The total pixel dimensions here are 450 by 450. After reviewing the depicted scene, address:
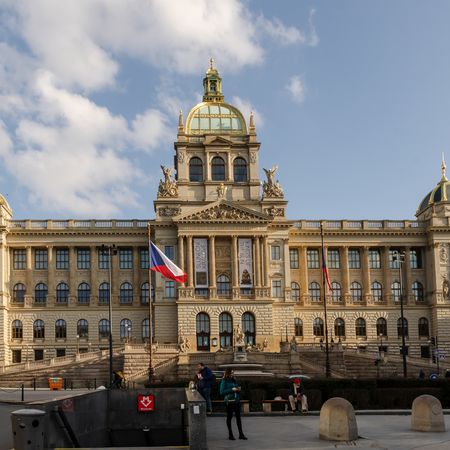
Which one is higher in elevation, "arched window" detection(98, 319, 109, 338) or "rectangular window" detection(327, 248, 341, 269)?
"rectangular window" detection(327, 248, 341, 269)

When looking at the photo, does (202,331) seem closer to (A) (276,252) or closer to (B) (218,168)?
(A) (276,252)

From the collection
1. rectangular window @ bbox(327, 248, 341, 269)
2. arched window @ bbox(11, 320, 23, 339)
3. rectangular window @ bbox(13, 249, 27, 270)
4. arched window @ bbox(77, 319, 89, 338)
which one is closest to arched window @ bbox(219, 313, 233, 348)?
arched window @ bbox(77, 319, 89, 338)

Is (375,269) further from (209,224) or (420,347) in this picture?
(209,224)

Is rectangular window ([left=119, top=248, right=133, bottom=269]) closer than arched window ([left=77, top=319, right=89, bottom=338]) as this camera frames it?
No

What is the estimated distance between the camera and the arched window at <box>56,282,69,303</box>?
100000 mm

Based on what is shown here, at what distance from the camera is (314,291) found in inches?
4092

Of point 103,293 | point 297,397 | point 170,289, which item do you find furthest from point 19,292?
point 297,397

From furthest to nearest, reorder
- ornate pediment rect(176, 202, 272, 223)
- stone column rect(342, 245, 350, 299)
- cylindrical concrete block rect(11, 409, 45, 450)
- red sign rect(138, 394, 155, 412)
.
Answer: stone column rect(342, 245, 350, 299), ornate pediment rect(176, 202, 272, 223), red sign rect(138, 394, 155, 412), cylindrical concrete block rect(11, 409, 45, 450)

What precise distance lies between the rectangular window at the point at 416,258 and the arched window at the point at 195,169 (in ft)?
92.4

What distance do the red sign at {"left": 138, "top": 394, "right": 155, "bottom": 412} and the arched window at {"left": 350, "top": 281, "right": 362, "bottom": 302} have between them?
72771 millimetres

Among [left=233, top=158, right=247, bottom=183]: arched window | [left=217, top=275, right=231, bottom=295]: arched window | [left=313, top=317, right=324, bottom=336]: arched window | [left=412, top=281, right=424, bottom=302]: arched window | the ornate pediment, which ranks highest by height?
[left=233, top=158, right=247, bottom=183]: arched window

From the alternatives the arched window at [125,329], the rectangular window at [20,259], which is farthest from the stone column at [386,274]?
the rectangular window at [20,259]

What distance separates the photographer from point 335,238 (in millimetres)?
104125

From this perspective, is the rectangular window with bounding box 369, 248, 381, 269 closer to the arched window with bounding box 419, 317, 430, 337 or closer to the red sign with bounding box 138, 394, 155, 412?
the arched window with bounding box 419, 317, 430, 337
